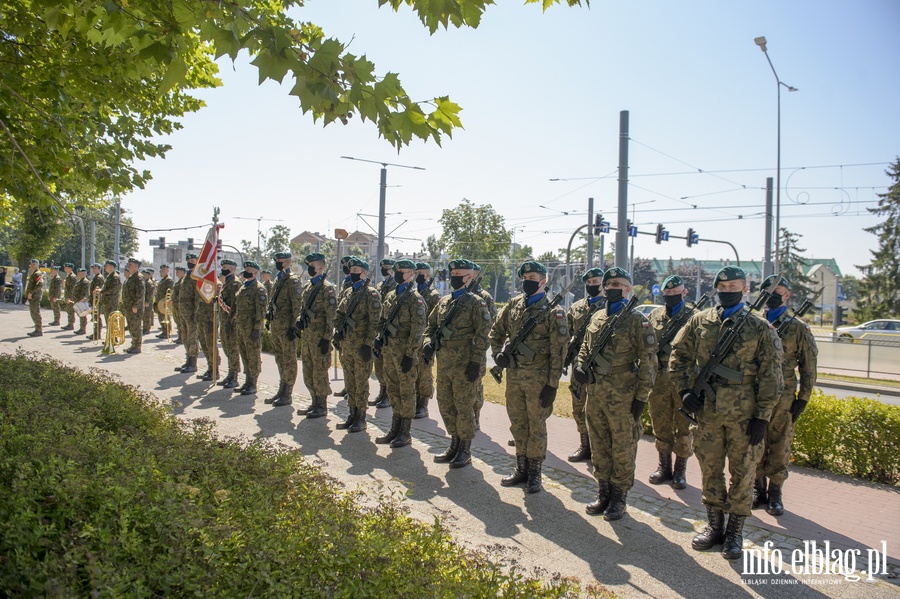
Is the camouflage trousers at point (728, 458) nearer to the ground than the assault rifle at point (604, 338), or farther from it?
nearer to the ground

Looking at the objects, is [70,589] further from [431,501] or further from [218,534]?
[431,501]

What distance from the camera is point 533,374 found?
19.7 ft

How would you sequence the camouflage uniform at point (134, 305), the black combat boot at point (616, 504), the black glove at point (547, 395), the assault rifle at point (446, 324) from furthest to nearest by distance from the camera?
the camouflage uniform at point (134, 305) < the assault rifle at point (446, 324) < the black glove at point (547, 395) < the black combat boot at point (616, 504)

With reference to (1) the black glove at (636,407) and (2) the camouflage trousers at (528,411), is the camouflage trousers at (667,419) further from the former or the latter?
(2) the camouflage trousers at (528,411)

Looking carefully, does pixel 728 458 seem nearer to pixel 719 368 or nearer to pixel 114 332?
pixel 719 368

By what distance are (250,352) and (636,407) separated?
Answer: 7.00m

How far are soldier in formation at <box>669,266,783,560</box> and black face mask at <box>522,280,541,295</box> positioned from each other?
186 centimetres

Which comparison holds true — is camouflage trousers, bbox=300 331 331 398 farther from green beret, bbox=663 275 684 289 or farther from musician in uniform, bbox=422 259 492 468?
green beret, bbox=663 275 684 289

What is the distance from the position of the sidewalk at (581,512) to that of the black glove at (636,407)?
2.96ft

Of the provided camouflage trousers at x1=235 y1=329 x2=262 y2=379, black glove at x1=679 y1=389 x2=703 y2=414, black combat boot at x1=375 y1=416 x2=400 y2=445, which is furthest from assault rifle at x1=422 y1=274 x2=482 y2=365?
camouflage trousers at x1=235 y1=329 x2=262 y2=379

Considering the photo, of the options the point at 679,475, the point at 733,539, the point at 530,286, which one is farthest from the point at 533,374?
the point at 733,539

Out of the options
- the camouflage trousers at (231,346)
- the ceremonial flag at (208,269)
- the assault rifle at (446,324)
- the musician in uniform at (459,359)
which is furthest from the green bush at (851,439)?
the ceremonial flag at (208,269)

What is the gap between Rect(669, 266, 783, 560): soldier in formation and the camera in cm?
463

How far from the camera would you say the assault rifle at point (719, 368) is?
477 centimetres
